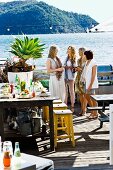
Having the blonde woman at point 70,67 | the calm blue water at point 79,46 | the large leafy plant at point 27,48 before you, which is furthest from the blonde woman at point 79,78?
the calm blue water at point 79,46

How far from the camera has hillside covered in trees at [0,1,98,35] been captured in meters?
92.6

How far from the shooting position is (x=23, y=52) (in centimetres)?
756

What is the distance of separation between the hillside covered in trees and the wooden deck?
82.4 meters

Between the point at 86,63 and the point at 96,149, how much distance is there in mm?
2292

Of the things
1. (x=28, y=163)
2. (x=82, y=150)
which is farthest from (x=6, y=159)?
(x=82, y=150)

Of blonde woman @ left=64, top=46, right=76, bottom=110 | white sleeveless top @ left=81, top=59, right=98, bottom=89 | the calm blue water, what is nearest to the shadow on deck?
white sleeveless top @ left=81, top=59, right=98, bottom=89

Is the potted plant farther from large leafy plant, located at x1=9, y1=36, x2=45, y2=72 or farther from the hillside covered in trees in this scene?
the hillside covered in trees

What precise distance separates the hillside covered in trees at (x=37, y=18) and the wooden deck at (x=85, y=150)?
8240cm

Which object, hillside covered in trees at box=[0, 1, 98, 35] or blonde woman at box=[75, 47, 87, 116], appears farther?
hillside covered in trees at box=[0, 1, 98, 35]

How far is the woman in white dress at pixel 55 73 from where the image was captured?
8.31 metres

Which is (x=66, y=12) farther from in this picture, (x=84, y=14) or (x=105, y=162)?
(x=105, y=162)

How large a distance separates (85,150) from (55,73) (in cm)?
245

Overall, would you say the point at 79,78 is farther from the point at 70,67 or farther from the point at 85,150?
the point at 85,150

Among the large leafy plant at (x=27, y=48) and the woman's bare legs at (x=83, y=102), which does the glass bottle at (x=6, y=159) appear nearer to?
the large leafy plant at (x=27, y=48)
